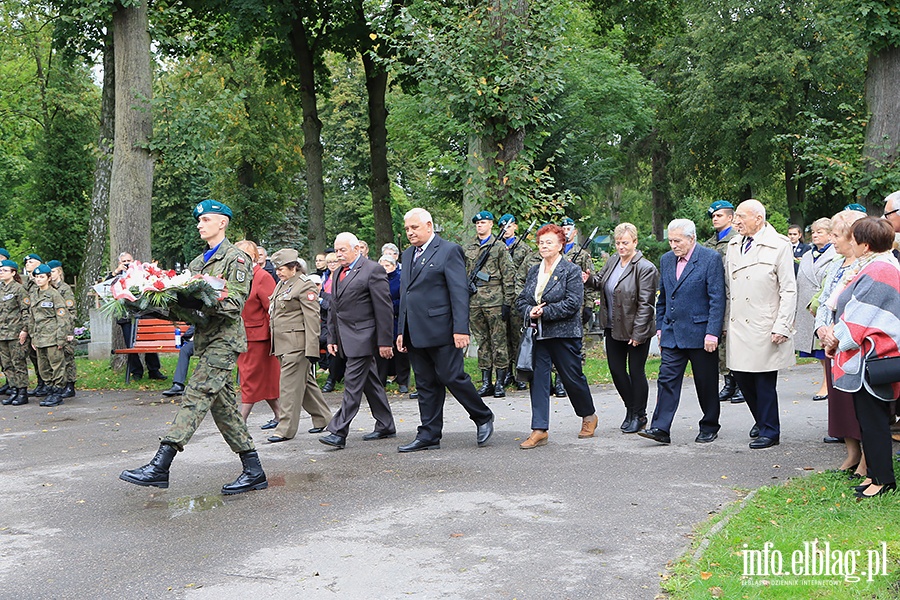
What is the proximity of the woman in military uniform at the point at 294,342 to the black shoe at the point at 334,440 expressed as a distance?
78 centimetres

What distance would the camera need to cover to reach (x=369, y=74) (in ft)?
79.3

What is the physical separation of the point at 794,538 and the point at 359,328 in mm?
4883

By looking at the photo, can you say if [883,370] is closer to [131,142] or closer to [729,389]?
[729,389]

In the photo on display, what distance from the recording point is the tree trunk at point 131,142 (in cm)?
1590

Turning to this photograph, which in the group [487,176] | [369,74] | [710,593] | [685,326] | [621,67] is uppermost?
[621,67]

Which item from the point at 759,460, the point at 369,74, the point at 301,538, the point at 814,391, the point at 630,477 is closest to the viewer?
the point at 301,538

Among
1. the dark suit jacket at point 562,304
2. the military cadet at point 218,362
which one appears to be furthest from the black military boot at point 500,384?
the military cadet at point 218,362

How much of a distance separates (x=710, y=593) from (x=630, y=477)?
2.75 meters

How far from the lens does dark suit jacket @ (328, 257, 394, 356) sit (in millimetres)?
9406

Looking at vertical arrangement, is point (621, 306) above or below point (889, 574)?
above

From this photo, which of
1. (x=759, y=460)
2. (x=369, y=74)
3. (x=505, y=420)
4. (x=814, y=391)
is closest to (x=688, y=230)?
(x=759, y=460)

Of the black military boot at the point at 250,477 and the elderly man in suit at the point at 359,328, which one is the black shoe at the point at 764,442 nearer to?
the elderly man in suit at the point at 359,328

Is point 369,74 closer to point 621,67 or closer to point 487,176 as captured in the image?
point 487,176

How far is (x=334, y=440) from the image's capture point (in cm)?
918
